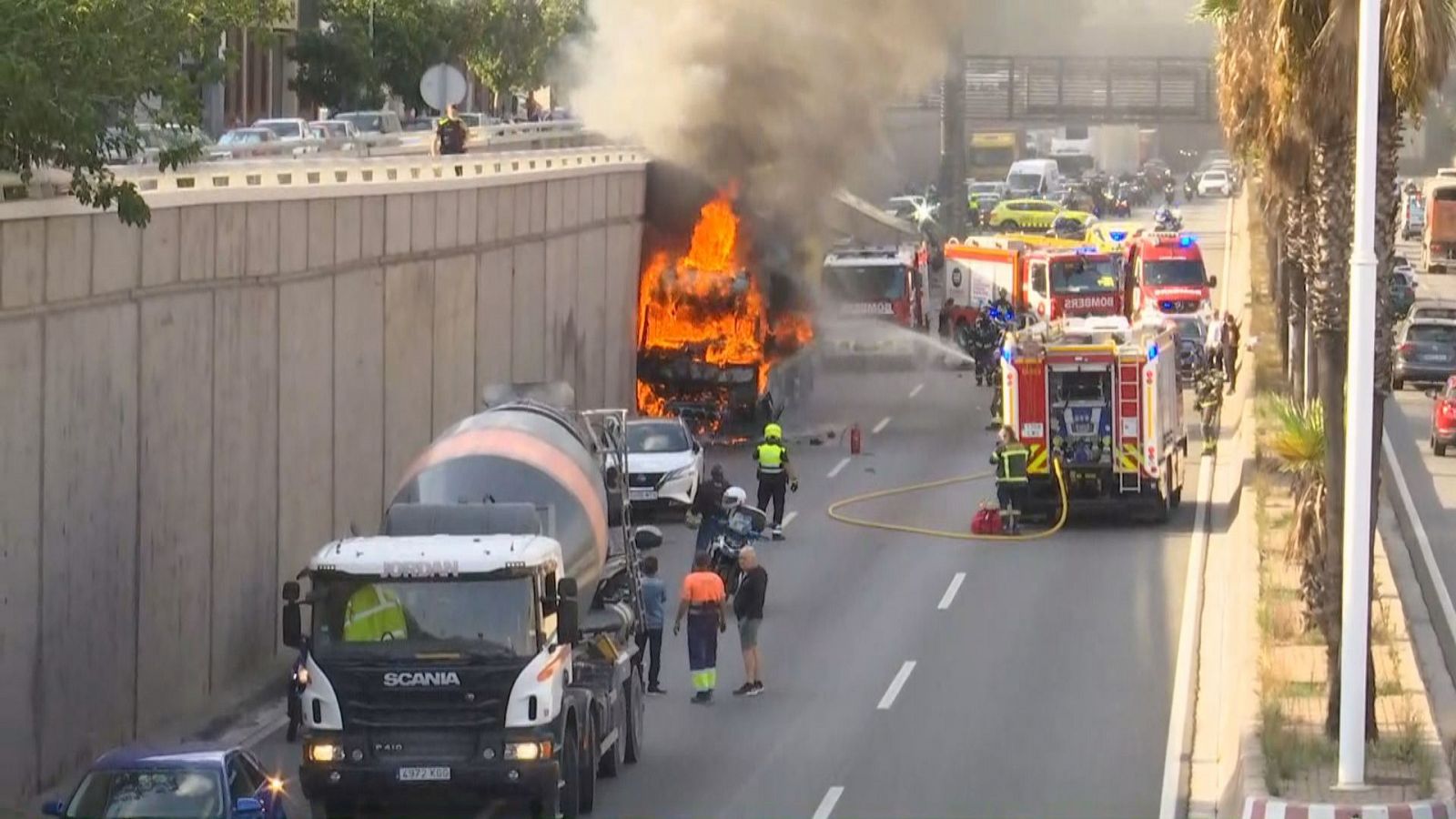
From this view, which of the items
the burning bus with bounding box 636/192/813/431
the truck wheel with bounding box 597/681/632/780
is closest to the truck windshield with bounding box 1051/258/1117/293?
the burning bus with bounding box 636/192/813/431

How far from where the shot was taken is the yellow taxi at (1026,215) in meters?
85.8

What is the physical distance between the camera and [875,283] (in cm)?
5212

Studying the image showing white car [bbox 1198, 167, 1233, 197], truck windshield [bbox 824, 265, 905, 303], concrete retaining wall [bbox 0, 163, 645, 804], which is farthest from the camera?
white car [bbox 1198, 167, 1233, 197]

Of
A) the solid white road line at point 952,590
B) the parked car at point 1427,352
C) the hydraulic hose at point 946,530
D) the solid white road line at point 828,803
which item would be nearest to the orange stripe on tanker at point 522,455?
the solid white road line at point 828,803

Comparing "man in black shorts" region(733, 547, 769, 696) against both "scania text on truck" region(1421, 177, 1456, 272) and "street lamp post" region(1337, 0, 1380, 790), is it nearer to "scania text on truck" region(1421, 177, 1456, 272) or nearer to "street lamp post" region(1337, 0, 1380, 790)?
"street lamp post" region(1337, 0, 1380, 790)

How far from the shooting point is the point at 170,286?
23234mm

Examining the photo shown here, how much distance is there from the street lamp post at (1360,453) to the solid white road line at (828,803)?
12.7 ft

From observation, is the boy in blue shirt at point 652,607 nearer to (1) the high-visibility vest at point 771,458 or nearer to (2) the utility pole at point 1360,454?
(2) the utility pole at point 1360,454

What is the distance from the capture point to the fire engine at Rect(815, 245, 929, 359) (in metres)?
51.7

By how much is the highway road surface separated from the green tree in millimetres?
5263

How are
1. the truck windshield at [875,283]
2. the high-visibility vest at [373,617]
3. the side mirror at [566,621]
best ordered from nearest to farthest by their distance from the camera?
the high-visibility vest at [373,617], the side mirror at [566,621], the truck windshield at [875,283]

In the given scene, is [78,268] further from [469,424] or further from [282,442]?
[282,442]

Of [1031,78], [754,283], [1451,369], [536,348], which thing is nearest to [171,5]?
[536,348]

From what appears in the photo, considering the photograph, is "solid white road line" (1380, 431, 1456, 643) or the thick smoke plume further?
the thick smoke plume
